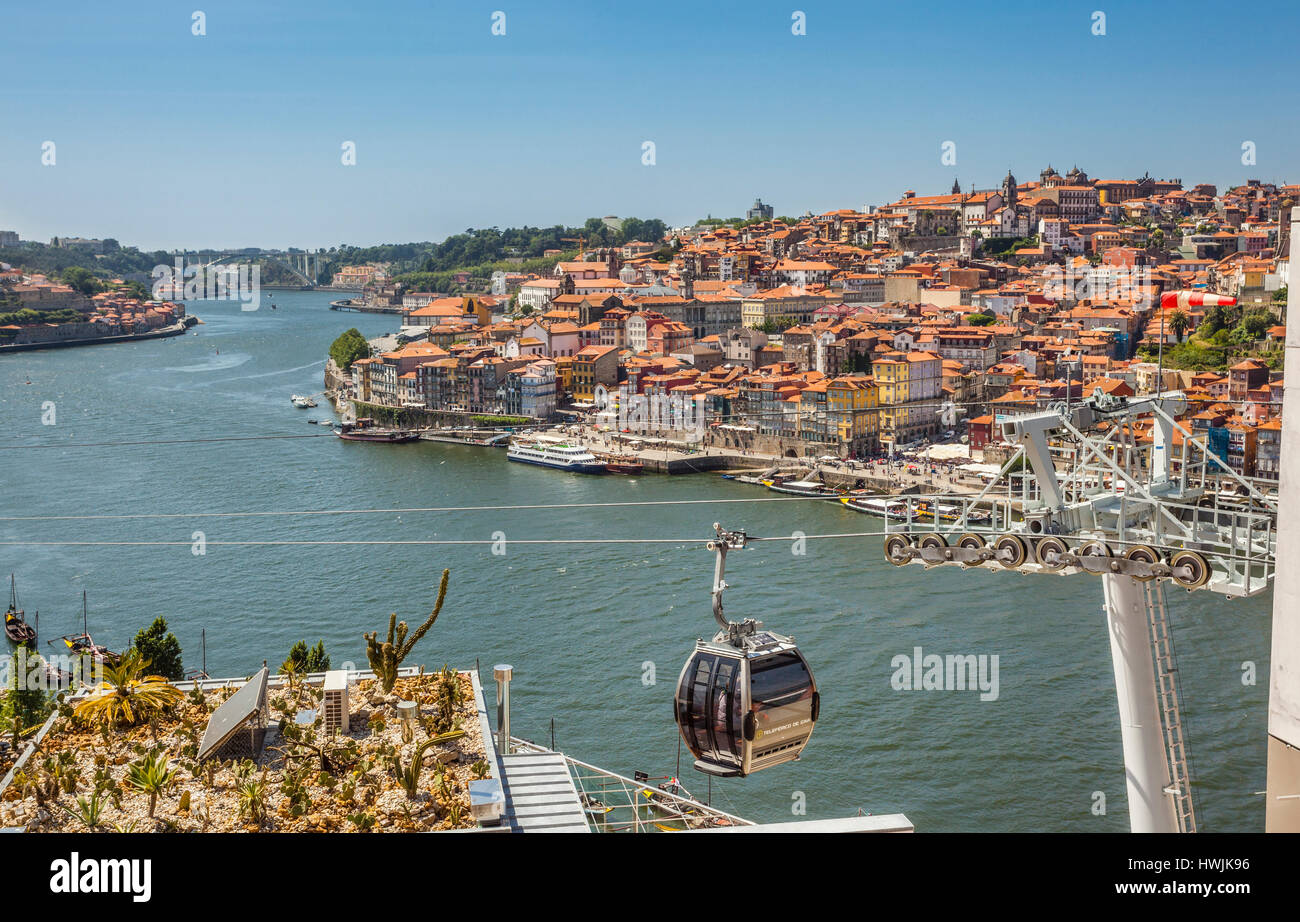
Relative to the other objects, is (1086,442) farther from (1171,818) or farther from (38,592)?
(38,592)

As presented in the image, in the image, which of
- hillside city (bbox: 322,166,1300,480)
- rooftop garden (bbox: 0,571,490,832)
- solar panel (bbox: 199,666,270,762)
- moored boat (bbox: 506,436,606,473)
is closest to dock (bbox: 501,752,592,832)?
rooftop garden (bbox: 0,571,490,832)

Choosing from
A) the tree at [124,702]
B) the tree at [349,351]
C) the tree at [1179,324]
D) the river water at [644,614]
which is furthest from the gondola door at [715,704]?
the tree at [349,351]

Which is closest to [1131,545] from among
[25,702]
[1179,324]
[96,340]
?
[25,702]

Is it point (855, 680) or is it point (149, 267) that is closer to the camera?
point (855, 680)

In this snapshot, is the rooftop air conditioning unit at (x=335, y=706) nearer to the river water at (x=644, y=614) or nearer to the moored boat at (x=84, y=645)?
the river water at (x=644, y=614)

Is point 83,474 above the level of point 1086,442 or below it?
below
